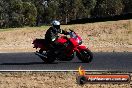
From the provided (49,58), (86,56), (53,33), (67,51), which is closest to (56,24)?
(53,33)

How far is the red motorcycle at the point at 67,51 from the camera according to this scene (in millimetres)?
15398

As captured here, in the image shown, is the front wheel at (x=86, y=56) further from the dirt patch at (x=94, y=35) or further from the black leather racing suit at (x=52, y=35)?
the dirt patch at (x=94, y=35)

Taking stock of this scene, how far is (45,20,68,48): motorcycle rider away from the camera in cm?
1557

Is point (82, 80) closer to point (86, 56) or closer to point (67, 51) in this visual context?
point (86, 56)

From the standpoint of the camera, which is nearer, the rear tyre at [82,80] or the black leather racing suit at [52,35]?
the rear tyre at [82,80]

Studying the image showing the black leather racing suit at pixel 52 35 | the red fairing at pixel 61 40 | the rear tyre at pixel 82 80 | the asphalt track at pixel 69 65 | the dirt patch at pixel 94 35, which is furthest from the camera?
the dirt patch at pixel 94 35

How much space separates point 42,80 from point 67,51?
4369mm

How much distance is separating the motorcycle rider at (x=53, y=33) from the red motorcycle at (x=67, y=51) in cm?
16

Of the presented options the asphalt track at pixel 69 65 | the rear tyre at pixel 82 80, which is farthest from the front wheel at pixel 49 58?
the rear tyre at pixel 82 80

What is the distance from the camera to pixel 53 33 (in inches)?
622

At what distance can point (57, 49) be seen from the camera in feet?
52.4

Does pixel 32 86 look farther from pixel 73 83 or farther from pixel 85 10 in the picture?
pixel 85 10

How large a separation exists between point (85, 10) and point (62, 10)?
9.33 m

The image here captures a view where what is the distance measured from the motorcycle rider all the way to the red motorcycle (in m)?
0.16
